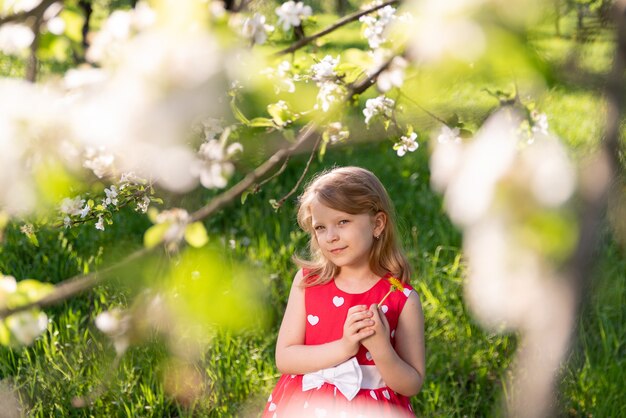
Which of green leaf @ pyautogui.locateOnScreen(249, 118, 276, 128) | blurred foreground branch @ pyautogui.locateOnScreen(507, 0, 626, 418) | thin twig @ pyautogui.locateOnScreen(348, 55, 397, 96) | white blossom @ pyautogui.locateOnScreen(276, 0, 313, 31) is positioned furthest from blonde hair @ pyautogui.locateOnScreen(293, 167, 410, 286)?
blurred foreground branch @ pyautogui.locateOnScreen(507, 0, 626, 418)

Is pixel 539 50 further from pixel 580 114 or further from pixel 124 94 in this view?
pixel 580 114

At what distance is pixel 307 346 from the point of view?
7.07 ft

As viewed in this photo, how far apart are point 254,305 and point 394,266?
1.30 metres

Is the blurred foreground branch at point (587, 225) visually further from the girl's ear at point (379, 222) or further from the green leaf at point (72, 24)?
the girl's ear at point (379, 222)

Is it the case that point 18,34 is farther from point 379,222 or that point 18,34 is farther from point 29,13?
point 379,222

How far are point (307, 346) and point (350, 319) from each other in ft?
0.69

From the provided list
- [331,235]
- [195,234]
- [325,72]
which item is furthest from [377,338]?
[195,234]

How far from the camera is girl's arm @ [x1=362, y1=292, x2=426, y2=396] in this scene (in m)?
1.99

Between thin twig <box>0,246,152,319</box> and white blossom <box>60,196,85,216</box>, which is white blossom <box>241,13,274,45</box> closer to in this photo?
thin twig <box>0,246,152,319</box>

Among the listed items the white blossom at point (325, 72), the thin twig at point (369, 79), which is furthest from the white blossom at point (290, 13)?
the white blossom at point (325, 72)

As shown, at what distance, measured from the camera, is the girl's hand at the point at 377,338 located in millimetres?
1977

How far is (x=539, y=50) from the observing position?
2.59 feet

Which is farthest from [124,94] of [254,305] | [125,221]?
[125,221]

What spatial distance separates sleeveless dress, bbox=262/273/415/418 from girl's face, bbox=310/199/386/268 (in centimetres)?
11
